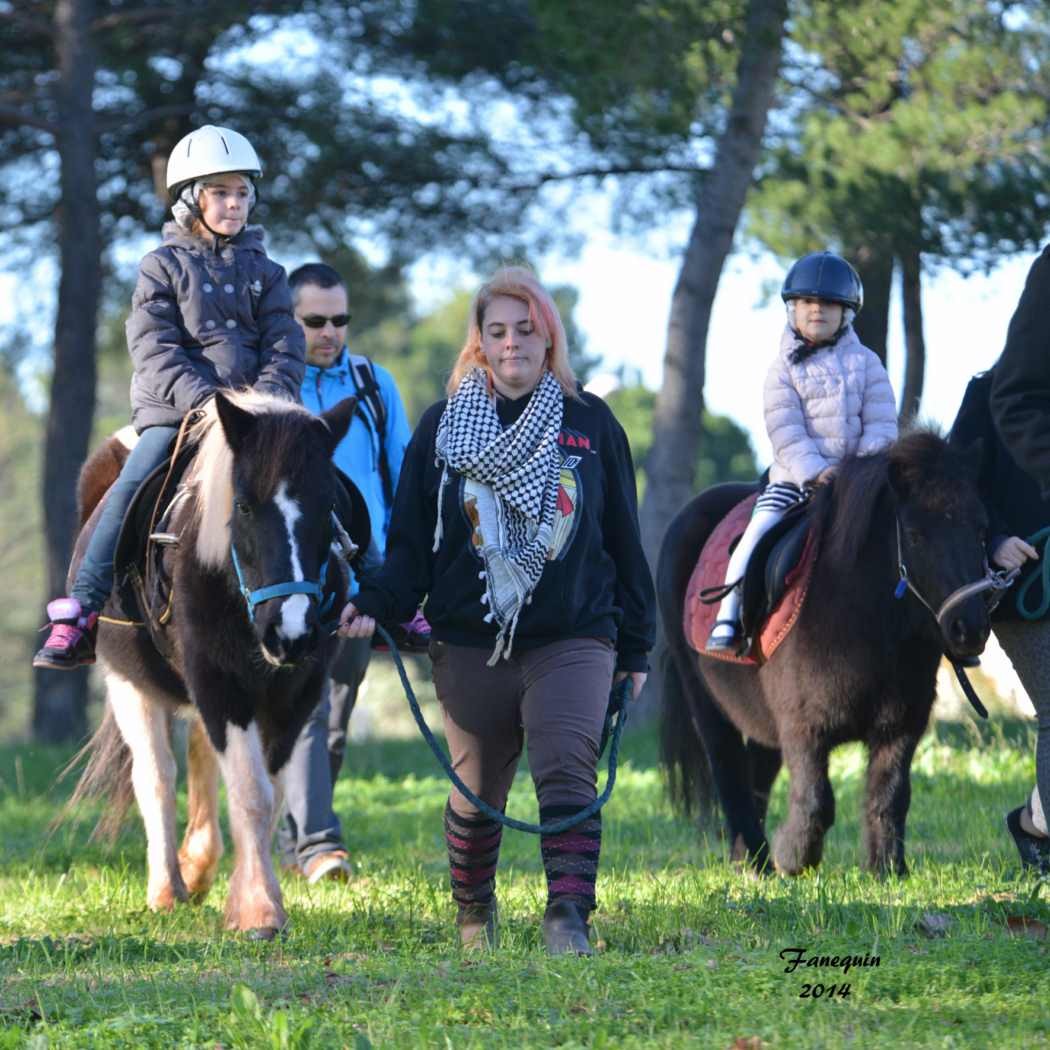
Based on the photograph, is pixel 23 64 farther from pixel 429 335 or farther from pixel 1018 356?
pixel 429 335

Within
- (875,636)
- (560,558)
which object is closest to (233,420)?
(560,558)

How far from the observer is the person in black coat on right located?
5203mm

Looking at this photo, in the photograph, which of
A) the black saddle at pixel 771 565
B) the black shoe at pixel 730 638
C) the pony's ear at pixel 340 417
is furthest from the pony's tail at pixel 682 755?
the pony's ear at pixel 340 417

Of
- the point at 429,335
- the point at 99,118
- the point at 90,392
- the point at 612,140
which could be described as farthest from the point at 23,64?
the point at 429,335

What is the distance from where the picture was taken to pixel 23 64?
1914 centimetres

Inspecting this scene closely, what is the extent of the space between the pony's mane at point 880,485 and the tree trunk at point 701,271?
8.95 metres

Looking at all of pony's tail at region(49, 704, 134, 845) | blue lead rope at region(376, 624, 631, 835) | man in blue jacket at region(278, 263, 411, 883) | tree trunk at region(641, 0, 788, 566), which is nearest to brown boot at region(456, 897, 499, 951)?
blue lead rope at region(376, 624, 631, 835)

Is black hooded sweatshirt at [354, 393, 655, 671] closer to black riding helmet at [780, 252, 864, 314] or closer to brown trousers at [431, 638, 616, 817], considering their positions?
brown trousers at [431, 638, 616, 817]

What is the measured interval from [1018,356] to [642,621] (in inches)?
57.1

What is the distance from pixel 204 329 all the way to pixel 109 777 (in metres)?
2.27

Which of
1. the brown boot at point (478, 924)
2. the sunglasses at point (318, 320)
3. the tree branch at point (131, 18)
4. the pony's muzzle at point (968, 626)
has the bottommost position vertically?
the brown boot at point (478, 924)

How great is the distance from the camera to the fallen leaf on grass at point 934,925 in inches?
219

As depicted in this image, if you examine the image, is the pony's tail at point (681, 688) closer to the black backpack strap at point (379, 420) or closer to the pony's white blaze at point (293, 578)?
the black backpack strap at point (379, 420)

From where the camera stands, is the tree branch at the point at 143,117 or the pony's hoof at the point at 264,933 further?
the tree branch at the point at 143,117
